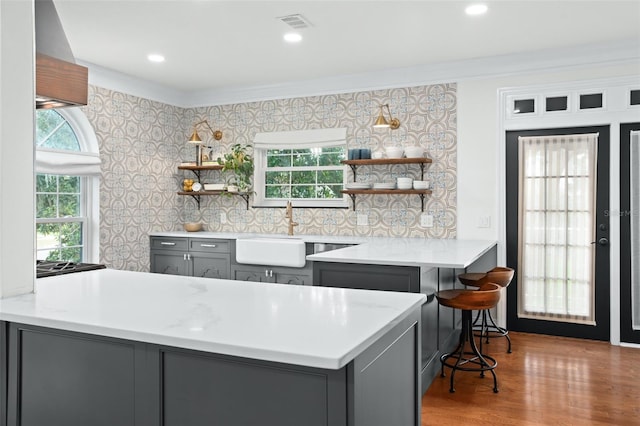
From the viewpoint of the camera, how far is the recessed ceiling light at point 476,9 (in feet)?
11.3

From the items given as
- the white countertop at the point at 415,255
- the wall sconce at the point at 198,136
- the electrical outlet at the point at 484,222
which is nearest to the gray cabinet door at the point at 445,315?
the white countertop at the point at 415,255

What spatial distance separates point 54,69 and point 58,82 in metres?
0.05

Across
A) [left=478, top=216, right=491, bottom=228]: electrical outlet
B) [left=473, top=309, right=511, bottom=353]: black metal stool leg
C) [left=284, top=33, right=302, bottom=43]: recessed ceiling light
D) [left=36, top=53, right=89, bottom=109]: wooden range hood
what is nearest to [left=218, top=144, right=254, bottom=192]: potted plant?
[left=284, top=33, right=302, bottom=43]: recessed ceiling light

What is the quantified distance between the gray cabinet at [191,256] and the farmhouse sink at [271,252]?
0.91 ft

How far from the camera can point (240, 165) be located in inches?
224

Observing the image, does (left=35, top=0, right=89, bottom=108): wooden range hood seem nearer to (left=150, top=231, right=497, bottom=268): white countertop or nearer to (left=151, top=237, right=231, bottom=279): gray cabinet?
(left=150, top=231, right=497, bottom=268): white countertop

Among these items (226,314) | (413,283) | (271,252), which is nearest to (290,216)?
(271,252)

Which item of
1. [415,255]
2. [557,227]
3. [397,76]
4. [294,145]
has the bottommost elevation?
[415,255]

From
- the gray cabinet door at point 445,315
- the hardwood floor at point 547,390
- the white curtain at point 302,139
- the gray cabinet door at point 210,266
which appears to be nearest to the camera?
the hardwood floor at point 547,390

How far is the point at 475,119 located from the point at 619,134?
1214mm

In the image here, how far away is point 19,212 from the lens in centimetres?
184

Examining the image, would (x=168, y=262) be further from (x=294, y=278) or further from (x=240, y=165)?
(x=294, y=278)

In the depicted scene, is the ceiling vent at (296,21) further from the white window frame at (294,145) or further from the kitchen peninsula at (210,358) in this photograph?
the kitchen peninsula at (210,358)

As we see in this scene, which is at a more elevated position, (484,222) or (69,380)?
(484,222)
